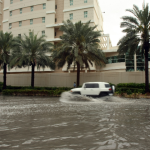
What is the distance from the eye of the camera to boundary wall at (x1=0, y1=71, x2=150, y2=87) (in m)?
26.7

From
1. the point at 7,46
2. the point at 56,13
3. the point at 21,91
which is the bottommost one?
the point at 21,91

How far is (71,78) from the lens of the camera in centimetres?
3062

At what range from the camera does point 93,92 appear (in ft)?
51.5

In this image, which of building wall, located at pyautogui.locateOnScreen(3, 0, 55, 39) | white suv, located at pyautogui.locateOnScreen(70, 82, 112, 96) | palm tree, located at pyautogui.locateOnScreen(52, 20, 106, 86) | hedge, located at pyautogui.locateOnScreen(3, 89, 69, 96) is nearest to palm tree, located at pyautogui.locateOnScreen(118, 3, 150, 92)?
palm tree, located at pyautogui.locateOnScreen(52, 20, 106, 86)

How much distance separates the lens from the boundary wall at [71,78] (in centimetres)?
2665

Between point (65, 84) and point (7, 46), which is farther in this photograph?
point (65, 84)

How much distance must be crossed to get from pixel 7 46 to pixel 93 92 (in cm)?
1845

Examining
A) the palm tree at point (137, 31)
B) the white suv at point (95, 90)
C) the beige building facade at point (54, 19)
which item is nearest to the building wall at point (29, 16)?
the beige building facade at point (54, 19)

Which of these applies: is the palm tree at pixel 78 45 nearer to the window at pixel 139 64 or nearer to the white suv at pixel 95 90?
the white suv at pixel 95 90

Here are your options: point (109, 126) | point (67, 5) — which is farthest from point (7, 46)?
point (109, 126)

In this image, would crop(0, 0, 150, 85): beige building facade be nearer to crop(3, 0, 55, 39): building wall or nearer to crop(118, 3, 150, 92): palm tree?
crop(3, 0, 55, 39): building wall

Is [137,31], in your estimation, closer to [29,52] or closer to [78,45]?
[78,45]

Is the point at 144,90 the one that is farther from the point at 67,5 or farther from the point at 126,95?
the point at 67,5

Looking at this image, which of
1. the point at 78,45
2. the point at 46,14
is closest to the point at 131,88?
the point at 78,45
